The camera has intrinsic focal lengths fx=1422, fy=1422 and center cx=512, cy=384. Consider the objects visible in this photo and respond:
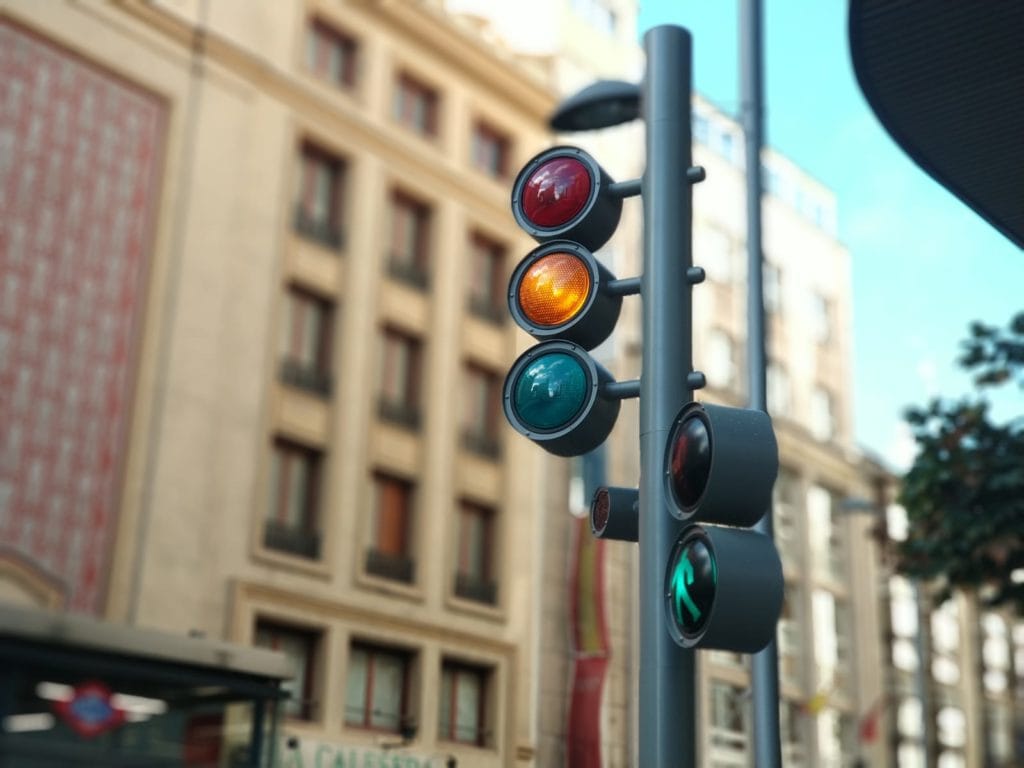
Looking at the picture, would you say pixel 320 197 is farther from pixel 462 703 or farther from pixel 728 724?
pixel 728 724

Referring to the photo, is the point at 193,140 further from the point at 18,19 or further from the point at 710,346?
the point at 710,346

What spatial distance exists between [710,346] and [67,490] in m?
22.0

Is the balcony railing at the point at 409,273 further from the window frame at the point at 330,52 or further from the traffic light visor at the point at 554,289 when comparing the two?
the traffic light visor at the point at 554,289

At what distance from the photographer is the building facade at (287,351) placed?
23.8 metres

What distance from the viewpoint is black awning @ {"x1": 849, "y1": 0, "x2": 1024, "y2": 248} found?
21.5 feet

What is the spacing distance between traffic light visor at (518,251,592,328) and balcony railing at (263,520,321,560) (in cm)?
2222

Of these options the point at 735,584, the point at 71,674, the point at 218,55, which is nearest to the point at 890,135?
the point at 735,584

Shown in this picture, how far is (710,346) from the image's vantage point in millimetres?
40875

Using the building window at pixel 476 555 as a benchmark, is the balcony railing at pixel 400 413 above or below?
above

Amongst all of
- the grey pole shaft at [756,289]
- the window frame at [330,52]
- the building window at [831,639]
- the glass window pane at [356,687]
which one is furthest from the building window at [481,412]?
the grey pole shaft at [756,289]

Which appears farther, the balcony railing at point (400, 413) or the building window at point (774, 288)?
the building window at point (774, 288)

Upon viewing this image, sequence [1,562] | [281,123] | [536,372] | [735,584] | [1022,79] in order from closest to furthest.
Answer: [735,584] < [536,372] < [1022,79] < [1,562] < [281,123]

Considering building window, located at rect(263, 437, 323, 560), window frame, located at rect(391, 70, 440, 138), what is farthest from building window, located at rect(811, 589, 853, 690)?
building window, located at rect(263, 437, 323, 560)

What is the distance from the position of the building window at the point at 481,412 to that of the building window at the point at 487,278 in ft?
4.56
